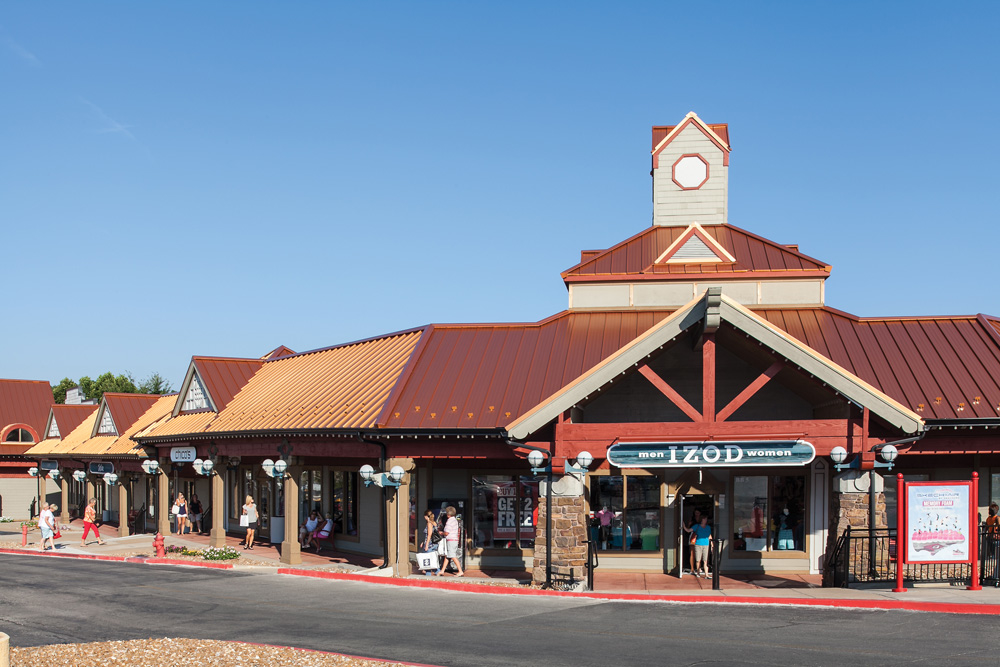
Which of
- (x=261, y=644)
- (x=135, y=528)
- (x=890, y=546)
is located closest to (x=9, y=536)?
(x=135, y=528)

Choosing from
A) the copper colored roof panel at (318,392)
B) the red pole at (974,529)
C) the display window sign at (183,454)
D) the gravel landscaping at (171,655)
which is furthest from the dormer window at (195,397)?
the red pole at (974,529)

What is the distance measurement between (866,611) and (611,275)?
12228mm

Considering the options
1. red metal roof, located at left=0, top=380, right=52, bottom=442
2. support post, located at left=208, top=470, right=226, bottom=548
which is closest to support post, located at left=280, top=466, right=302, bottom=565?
support post, located at left=208, top=470, right=226, bottom=548

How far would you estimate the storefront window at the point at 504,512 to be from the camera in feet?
73.8

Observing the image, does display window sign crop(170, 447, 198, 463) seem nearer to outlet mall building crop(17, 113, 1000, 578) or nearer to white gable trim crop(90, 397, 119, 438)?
outlet mall building crop(17, 113, 1000, 578)

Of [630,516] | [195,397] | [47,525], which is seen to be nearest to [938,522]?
[630,516]

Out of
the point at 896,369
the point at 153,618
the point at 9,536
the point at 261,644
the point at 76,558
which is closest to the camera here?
the point at 261,644

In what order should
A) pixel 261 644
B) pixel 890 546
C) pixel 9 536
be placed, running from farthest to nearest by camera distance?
pixel 9 536 → pixel 890 546 → pixel 261 644

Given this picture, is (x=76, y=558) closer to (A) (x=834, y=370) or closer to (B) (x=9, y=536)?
(B) (x=9, y=536)

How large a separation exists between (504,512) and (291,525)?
230 inches

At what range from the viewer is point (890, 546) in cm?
1933

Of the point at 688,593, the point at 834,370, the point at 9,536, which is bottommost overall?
the point at 9,536

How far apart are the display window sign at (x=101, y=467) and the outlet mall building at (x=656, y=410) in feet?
35.2

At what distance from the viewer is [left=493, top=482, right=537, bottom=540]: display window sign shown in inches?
885
